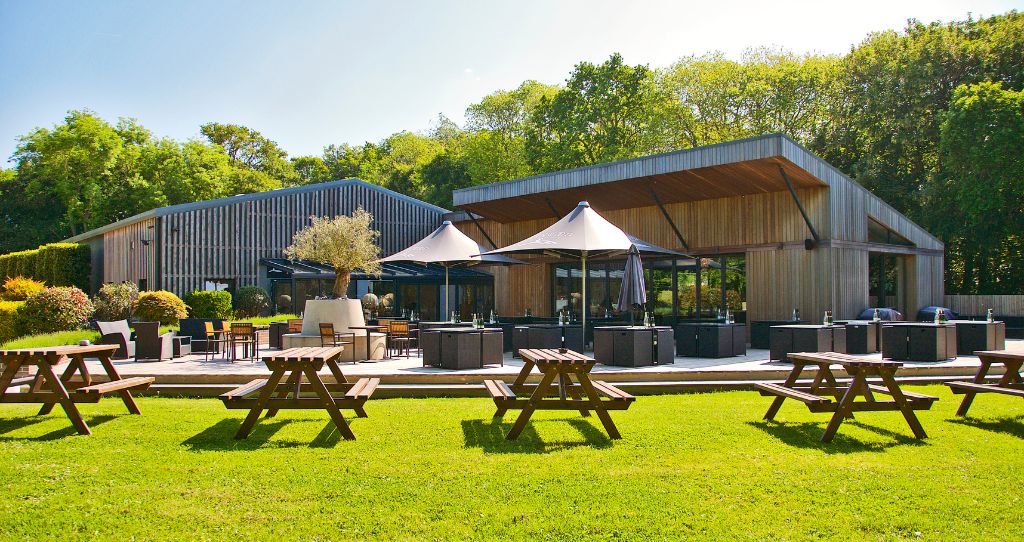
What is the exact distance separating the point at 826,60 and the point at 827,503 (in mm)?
30248

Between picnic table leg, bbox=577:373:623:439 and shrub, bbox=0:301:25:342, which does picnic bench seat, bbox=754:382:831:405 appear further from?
shrub, bbox=0:301:25:342

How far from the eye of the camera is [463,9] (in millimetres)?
13008

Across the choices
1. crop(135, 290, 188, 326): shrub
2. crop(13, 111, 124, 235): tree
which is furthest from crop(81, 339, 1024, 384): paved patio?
crop(13, 111, 124, 235): tree

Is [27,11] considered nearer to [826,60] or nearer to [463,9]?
[463,9]

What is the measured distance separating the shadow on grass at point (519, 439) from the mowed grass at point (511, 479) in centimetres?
3

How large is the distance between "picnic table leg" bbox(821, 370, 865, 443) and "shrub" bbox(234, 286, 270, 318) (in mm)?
18488

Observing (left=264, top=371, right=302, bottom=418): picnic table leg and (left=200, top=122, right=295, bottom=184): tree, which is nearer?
(left=264, top=371, right=302, bottom=418): picnic table leg

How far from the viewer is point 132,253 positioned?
74.1 ft

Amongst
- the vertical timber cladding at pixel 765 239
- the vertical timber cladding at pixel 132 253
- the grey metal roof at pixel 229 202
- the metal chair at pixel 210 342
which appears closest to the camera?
the metal chair at pixel 210 342

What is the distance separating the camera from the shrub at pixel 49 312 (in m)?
15.5

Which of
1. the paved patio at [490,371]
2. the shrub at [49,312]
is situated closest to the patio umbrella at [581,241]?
the paved patio at [490,371]

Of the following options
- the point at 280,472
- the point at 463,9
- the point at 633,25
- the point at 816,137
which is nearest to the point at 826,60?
the point at 816,137

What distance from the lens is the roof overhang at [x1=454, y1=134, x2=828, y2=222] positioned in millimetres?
13266

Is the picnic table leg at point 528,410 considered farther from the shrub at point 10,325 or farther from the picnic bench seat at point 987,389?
the shrub at point 10,325
